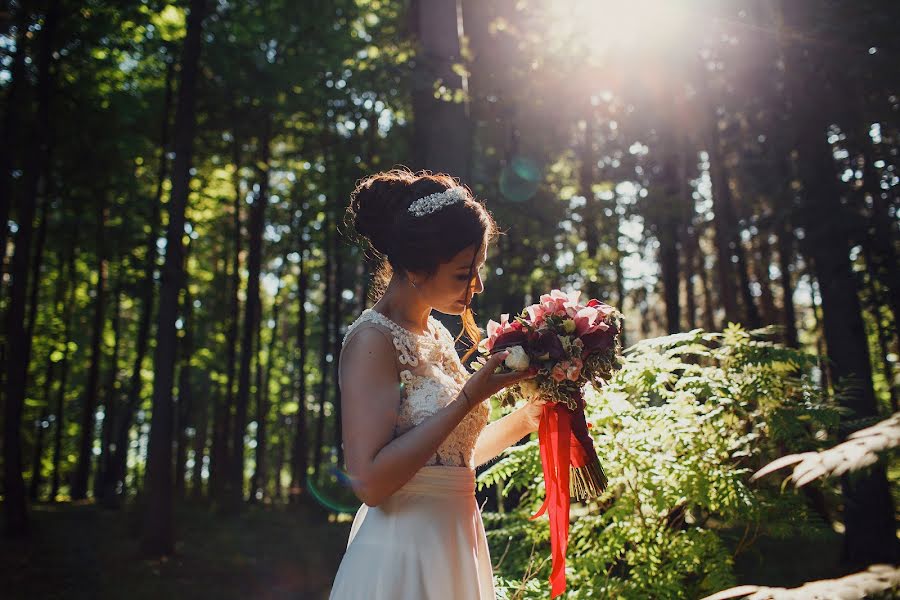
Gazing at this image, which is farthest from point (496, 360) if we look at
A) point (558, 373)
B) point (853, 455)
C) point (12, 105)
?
point (12, 105)

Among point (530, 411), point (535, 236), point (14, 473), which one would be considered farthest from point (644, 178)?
point (530, 411)

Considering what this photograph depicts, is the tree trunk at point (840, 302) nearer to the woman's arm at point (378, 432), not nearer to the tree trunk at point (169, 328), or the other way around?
the woman's arm at point (378, 432)

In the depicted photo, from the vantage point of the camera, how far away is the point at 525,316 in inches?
119

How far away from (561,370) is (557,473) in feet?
2.04

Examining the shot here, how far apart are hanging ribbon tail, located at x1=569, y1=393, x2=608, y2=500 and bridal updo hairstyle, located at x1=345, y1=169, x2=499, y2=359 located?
641 millimetres

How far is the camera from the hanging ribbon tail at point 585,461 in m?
→ 3.16

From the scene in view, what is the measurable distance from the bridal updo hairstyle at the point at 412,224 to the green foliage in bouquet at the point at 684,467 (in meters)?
1.55

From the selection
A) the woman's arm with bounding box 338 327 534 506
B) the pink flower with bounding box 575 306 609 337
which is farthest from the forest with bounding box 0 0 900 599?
the pink flower with bounding box 575 306 609 337

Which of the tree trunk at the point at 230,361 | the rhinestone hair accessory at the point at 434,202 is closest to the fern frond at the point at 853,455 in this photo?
the rhinestone hair accessory at the point at 434,202

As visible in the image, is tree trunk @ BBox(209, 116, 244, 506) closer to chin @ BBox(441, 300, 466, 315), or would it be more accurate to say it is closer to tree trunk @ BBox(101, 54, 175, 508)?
tree trunk @ BBox(101, 54, 175, 508)

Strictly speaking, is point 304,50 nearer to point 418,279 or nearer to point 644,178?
point 644,178

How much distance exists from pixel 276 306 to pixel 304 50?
39.0ft

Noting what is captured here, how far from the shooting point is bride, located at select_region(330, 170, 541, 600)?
8.27 feet

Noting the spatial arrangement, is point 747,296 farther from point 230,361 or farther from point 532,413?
point 230,361
